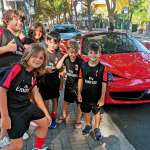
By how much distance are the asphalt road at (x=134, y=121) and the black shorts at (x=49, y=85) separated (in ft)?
3.87

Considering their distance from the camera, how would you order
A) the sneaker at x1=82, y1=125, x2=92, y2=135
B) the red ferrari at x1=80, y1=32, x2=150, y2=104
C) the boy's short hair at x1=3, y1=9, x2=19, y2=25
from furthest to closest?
the red ferrari at x1=80, y1=32, x2=150, y2=104 → the sneaker at x1=82, y1=125, x2=92, y2=135 → the boy's short hair at x1=3, y1=9, x2=19, y2=25

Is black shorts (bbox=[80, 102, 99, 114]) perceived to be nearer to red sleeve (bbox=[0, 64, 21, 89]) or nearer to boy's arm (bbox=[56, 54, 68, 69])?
boy's arm (bbox=[56, 54, 68, 69])

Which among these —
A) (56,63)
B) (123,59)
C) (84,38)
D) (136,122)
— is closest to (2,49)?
(56,63)

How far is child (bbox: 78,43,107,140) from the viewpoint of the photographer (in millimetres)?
5363

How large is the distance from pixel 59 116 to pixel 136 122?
1.25 meters

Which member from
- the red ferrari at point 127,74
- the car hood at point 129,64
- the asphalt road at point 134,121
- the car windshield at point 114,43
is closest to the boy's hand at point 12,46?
the asphalt road at point 134,121

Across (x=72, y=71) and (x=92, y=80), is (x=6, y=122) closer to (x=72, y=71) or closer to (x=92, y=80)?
(x=92, y=80)

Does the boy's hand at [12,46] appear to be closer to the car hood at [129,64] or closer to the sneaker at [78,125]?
the sneaker at [78,125]

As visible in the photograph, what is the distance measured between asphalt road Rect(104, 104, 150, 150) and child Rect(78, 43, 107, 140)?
59cm

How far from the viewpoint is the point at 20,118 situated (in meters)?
4.02

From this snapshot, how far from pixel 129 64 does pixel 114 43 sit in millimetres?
1408

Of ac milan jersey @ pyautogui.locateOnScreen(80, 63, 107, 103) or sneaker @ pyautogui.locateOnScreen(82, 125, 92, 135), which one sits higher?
ac milan jersey @ pyautogui.locateOnScreen(80, 63, 107, 103)

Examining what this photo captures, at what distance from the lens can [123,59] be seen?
764 cm

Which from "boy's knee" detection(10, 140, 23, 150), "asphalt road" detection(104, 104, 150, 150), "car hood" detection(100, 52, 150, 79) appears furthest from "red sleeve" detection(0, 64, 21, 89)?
"car hood" detection(100, 52, 150, 79)
